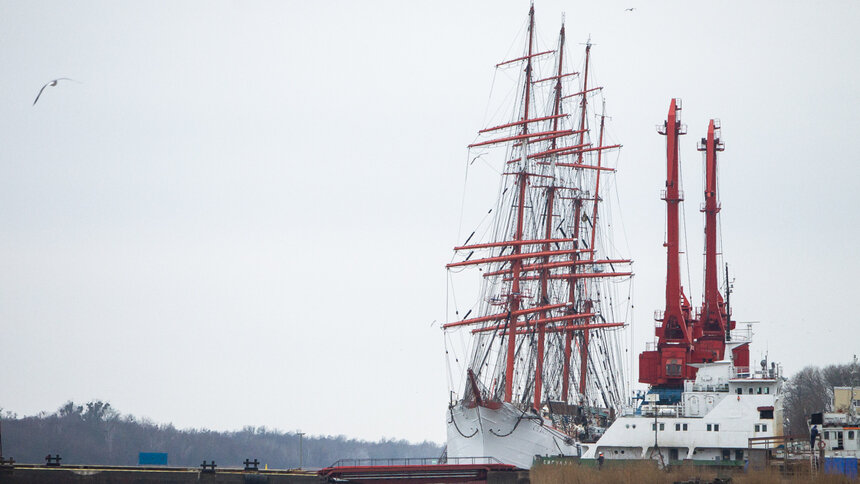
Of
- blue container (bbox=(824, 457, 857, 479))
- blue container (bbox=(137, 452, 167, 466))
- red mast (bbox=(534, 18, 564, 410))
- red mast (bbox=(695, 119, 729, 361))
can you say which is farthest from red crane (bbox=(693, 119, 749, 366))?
blue container (bbox=(137, 452, 167, 466))

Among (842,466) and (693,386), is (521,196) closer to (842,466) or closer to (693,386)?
(693,386)

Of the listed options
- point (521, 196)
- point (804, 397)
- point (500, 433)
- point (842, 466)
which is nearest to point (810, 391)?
point (804, 397)

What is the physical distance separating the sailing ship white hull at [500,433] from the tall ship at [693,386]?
4.56m

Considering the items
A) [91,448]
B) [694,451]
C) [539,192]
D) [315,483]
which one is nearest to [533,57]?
[539,192]

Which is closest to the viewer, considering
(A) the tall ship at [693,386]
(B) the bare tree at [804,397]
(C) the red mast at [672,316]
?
(A) the tall ship at [693,386]

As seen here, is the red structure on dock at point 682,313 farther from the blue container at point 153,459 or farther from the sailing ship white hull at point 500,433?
the blue container at point 153,459

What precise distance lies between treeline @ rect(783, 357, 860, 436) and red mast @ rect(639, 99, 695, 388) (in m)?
31.3

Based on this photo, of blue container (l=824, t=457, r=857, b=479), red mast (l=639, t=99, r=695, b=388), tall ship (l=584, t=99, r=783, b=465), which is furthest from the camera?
red mast (l=639, t=99, r=695, b=388)

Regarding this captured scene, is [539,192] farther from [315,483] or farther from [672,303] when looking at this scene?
[315,483]

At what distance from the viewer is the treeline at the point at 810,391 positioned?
136425 mm

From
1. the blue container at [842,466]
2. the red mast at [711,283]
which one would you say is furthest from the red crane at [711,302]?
the blue container at [842,466]

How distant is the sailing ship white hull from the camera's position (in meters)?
92.1

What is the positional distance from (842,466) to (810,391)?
91367mm

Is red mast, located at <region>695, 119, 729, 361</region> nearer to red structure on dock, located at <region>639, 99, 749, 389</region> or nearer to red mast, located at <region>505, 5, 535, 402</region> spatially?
red structure on dock, located at <region>639, 99, 749, 389</region>
